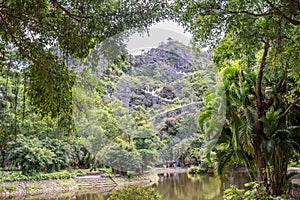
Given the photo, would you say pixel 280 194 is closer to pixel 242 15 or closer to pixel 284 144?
pixel 284 144

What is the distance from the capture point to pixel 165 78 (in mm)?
4555

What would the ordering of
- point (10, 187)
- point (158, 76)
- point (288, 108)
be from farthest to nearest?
point (10, 187)
point (158, 76)
point (288, 108)

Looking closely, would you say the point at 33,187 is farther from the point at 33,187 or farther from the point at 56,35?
the point at 56,35

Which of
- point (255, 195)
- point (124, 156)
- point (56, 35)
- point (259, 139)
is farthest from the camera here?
point (124, 156)

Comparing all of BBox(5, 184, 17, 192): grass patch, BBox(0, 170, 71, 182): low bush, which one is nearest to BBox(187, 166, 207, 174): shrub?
BBox(0, 170, 71, 182): low bush

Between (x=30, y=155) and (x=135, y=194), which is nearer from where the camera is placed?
(x=135, y=194)

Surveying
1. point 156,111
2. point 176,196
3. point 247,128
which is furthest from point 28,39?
point 176,196

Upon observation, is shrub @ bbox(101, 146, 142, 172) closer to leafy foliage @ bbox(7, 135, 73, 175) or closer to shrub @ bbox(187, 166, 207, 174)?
leafy foliage @ bbox(7, 135, 73, 175)

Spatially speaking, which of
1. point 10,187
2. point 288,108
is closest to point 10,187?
point 10,187

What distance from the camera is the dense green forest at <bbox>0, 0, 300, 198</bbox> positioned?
2482 millimetres


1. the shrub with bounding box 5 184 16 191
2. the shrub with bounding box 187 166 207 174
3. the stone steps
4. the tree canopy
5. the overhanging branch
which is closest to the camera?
the tree canopy

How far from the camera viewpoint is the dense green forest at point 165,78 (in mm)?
2482

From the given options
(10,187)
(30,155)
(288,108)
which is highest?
(288,108)

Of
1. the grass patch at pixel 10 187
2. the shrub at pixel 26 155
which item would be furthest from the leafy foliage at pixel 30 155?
the grass patch at pixel 10 187
